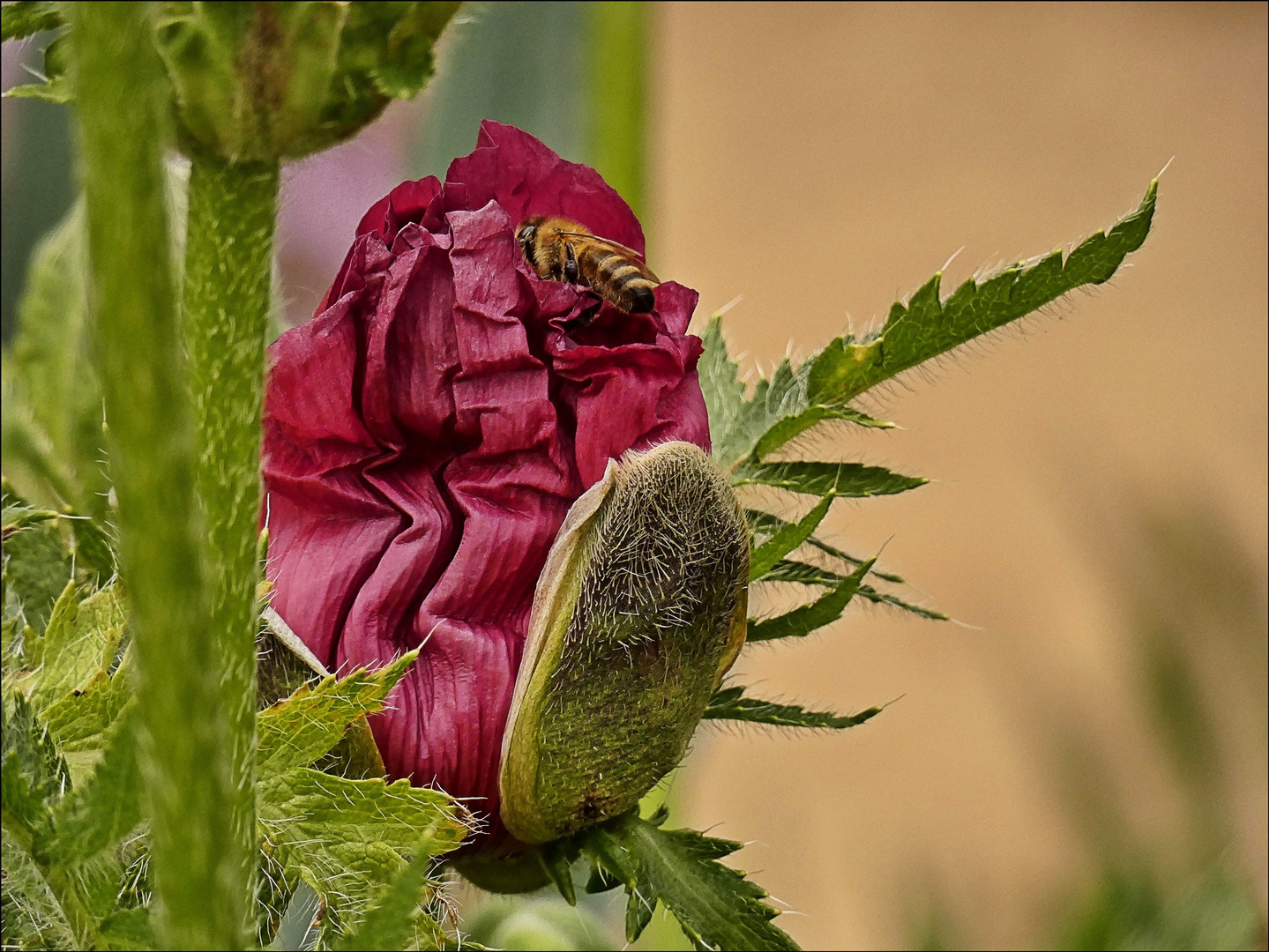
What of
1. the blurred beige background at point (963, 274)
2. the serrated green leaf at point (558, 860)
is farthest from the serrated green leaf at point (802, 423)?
the blurred beige background at point (963, 274)

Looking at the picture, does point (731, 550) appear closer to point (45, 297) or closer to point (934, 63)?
point (45, 297)

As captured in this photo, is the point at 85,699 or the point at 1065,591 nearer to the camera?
the point at 85,699

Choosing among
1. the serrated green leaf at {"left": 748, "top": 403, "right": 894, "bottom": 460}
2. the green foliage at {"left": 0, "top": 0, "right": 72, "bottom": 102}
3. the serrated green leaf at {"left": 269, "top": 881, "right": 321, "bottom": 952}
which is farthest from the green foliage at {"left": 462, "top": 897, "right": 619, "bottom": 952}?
the green foliage at {"left": 0, "top": 0, "right": 72, "bottom": 102}

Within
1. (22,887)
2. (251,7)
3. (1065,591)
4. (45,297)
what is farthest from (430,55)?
(1065,591)

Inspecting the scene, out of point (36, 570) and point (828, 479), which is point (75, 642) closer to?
point (36, 570)

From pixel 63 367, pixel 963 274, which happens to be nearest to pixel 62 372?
pixel 63 367

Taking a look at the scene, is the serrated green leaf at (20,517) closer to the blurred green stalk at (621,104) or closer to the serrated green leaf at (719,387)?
the serrated green leaf at (719,387)
